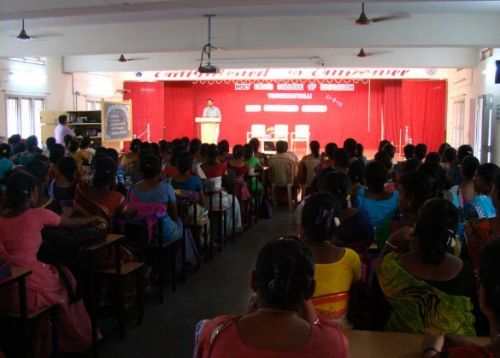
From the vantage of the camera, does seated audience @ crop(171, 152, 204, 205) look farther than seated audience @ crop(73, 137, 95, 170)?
No

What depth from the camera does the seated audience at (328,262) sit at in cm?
211

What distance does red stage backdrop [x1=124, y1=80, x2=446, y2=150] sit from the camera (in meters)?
15.6

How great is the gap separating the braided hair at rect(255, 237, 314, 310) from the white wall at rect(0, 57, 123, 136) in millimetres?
10783

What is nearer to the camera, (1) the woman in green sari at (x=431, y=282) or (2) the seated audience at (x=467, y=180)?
(1) the woman in green sari at (x=431, y=282)

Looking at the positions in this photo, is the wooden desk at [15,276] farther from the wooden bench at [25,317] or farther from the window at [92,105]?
the window at [92,105]

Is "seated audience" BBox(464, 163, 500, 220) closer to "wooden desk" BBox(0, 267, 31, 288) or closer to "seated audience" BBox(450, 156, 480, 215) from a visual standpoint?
"seated audience" BBox(450, 156, 480, 215)

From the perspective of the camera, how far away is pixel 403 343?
1863mm

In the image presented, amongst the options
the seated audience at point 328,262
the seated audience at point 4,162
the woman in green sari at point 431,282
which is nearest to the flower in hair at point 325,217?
the seated audience at point 328,262

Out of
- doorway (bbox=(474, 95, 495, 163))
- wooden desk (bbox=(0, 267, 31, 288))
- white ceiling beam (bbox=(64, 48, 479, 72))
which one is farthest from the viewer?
white ceiling beam (bbox=(64, 48, 479, 72))

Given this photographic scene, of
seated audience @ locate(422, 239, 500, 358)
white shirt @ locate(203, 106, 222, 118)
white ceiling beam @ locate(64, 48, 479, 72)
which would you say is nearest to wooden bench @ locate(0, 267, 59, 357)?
seated audience @ locate(422, 239, 500, 358)

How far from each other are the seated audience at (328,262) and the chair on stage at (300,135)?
1393 centimetres

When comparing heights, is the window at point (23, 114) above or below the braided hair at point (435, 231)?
above

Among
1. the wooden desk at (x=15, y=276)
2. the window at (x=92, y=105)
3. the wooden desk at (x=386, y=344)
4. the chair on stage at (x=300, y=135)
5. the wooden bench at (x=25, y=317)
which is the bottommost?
the wooden bench at (x=25, y=317)

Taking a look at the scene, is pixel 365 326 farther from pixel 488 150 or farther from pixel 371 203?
pixel 488 150
